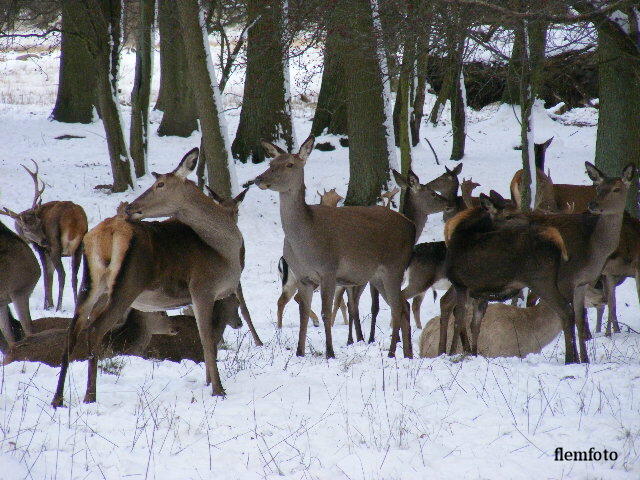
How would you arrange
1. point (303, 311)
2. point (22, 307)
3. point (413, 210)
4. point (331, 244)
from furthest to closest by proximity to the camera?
point (413, 210) < point (22, 307) < point (303, 311) < point (331, 244)

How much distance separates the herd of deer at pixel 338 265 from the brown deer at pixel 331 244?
1 cm

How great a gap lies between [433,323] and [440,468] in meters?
3.95

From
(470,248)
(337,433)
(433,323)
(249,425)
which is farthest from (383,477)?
(433,323)

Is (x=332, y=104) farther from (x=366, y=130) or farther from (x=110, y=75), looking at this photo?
(x=110, y=75)

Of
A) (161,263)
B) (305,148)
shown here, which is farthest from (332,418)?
(305,148)

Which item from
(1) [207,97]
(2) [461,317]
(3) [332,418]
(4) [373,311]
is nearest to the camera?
(3) [332,418]

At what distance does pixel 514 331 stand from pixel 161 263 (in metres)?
3.56

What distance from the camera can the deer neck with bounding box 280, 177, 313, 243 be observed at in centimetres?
768

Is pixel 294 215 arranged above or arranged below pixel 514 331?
above

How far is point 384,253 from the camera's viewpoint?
809cm

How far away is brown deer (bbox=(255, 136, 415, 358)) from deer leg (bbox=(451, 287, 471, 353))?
543mm

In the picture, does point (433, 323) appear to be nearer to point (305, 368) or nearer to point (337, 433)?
point (305, 368)

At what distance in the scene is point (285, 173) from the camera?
7.67m

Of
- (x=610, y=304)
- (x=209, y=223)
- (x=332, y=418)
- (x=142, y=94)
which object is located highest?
(x=142, y=94)
